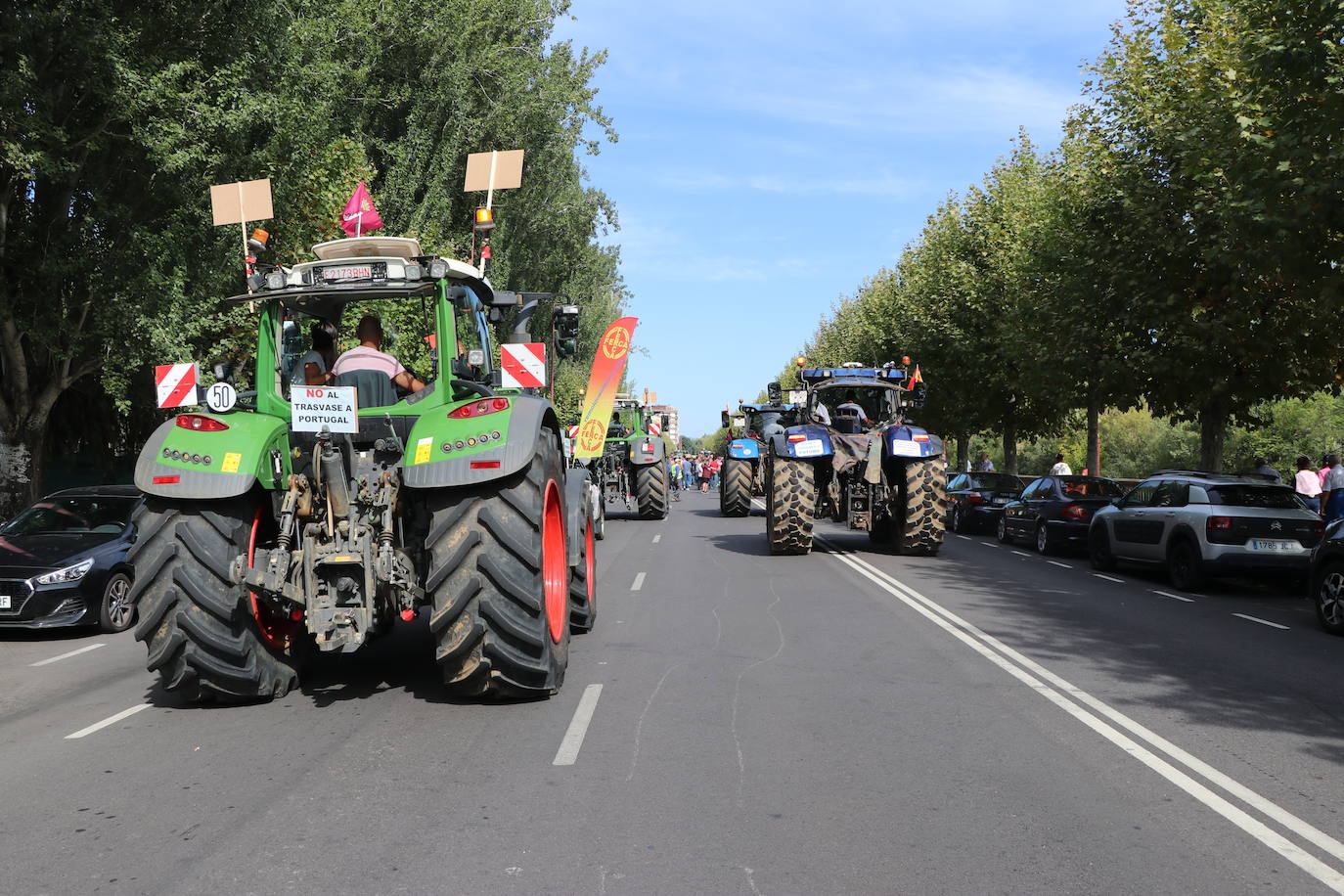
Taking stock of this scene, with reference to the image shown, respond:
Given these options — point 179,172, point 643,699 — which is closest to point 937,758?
point 643,699

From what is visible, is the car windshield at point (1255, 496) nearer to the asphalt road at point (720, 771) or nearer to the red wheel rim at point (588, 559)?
the asphalt road at point (720, 771)

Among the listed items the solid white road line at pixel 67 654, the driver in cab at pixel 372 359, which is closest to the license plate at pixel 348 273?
the driver in cab at pixel 372 359

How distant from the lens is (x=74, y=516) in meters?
12.1

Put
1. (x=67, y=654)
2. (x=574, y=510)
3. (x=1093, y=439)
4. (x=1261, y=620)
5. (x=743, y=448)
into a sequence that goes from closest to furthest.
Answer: (x=574, y=510) < (x=67, y=654) < (x=1261, y=620) < (x=743, y=448) < (x=1093, y=439)

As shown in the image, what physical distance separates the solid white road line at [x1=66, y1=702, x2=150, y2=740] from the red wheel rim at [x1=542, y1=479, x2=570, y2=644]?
9.20ft

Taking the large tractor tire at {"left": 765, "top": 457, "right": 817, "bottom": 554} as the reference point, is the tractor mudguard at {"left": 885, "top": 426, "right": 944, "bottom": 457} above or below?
above

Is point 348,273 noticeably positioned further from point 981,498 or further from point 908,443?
point 981,498

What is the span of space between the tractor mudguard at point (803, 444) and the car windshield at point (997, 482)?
970 cm

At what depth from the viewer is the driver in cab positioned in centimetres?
720

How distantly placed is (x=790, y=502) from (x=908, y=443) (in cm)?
194

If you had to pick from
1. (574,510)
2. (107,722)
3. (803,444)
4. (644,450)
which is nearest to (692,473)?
(644,450)

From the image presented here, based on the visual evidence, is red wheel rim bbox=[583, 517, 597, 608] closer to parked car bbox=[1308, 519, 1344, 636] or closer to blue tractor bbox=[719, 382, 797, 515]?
parked car bbox=[1308, 519, 1344, 636]

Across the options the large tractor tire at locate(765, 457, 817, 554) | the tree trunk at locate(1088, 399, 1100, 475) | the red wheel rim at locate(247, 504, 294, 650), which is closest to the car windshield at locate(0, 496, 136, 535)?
the red wheel rim at locate(247, 504, 294, 650)

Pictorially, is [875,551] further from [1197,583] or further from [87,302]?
[87,302]
